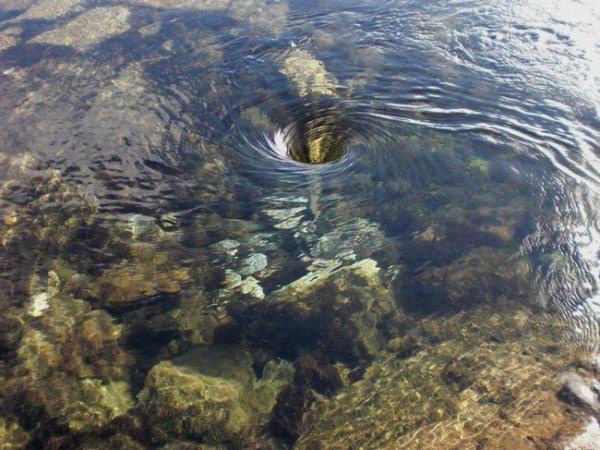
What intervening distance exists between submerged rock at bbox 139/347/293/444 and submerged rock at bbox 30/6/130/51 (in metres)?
7.95

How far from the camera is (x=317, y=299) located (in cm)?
501

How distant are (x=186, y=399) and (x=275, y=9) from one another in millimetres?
9433

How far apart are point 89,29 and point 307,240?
8.06 m

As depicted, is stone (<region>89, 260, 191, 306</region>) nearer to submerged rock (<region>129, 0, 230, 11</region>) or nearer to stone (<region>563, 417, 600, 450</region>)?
stone (<region>563, 417, 600, 450</region>)

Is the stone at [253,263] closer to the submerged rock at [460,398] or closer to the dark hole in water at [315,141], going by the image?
the submerged rock at [460,398]

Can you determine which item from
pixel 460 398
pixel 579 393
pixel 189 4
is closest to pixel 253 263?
pixel 460 398

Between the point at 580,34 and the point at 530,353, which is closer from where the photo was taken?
the point at 530,353

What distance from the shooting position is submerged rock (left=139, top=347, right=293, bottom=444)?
3967mm

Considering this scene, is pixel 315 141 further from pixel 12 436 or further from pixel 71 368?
pixel 12 436

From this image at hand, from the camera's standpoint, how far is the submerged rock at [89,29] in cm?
972

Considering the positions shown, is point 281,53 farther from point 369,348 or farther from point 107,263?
point 369,348

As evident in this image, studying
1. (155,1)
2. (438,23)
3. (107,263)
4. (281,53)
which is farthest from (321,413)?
(155,1)

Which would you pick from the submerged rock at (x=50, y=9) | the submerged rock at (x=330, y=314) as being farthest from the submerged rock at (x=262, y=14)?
the submerged rock at (x=330, y=314)

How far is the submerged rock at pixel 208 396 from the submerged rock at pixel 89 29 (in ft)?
26.1
